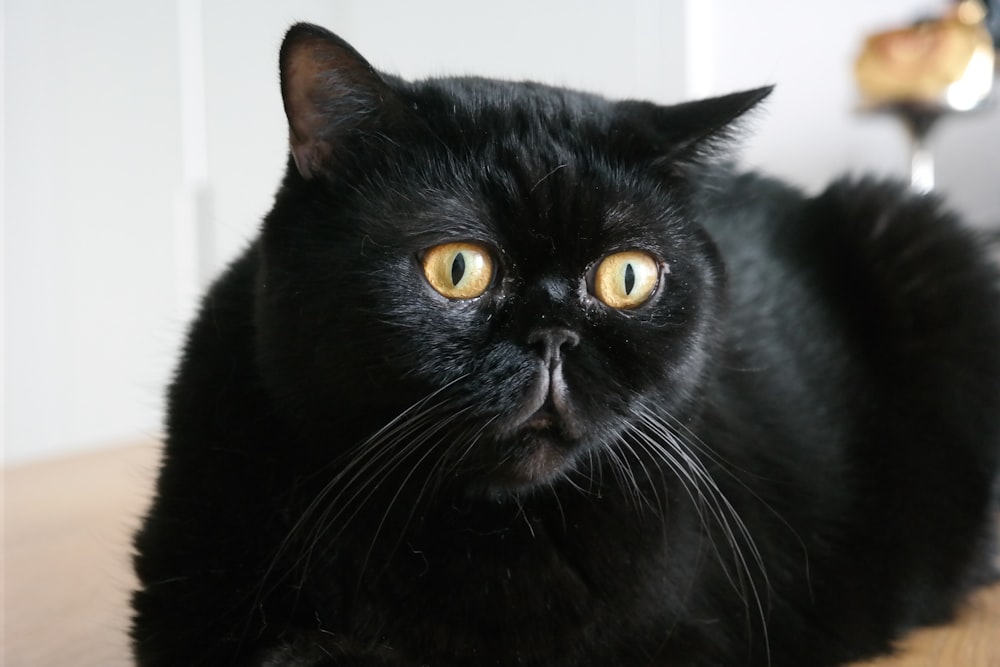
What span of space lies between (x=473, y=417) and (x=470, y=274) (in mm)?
108

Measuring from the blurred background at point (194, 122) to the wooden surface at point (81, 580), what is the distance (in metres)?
0.20

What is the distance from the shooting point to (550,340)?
698mm

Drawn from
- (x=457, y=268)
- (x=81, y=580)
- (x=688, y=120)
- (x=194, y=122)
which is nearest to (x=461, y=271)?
(x=457, y=268)

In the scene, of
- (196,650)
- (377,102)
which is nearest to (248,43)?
(377,102)

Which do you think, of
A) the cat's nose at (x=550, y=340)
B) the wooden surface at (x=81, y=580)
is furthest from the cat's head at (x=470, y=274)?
the wooden surface at (x=81, y=580)

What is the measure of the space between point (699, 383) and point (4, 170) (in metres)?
1.62

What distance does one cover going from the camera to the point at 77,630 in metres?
1.10

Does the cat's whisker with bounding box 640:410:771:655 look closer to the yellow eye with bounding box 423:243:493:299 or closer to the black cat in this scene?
the black cat

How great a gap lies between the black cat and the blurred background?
3.11ft

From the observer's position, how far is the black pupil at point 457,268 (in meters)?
0.72

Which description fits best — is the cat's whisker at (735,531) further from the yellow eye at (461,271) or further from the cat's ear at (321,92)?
the cat's ear at (321,92)

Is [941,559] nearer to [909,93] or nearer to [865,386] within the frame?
[865,386]

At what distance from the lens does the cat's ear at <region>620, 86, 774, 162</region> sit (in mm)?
830

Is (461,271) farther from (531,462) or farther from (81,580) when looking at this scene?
(81,580)
